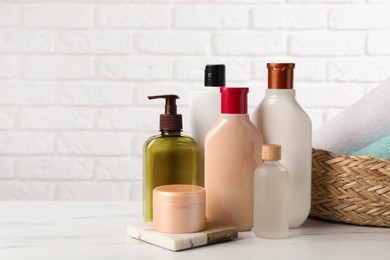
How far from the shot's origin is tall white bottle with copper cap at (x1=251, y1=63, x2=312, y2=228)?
88cm

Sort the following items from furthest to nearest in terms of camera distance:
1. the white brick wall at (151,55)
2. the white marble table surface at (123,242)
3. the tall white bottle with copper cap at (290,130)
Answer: the white brick wall at (151,55), the tall white bottle with copper cap at (290,130), the white marble table surface at (123,242)

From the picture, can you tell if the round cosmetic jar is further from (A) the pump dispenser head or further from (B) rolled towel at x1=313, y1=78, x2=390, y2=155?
(B) rolled towel at x1=313, y1=78, x2=390, y2=155

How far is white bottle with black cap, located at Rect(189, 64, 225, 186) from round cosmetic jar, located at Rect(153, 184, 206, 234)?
0.10 metres

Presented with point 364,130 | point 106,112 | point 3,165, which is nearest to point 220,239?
point 364,130

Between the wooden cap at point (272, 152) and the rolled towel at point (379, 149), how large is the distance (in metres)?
0.16

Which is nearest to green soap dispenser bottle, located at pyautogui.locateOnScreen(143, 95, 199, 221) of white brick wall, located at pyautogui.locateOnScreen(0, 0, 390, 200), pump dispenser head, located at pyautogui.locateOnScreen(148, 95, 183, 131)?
pump dispenser head, located at pyautogui.locateOnScreen(148, 95, 183, 131)

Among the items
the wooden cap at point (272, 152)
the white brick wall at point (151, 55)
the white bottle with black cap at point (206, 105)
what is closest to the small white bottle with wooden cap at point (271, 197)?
the wooden cap at point (272, 152)

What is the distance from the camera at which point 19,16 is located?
183 cm

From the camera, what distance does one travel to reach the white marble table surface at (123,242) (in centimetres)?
77

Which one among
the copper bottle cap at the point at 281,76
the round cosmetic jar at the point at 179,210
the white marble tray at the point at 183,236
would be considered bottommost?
the white marble tray at the point at 183,236

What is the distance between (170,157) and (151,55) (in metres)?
0.98

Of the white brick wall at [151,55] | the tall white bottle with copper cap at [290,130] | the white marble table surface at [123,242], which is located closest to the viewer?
the white marble table surface at [123,242]

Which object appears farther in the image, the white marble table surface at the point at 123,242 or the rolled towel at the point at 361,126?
the rolled towel at the point at 361,126

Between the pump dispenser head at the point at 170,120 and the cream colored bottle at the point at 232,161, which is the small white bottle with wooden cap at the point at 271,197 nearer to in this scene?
the cream colored bottle at the point at 232,161
